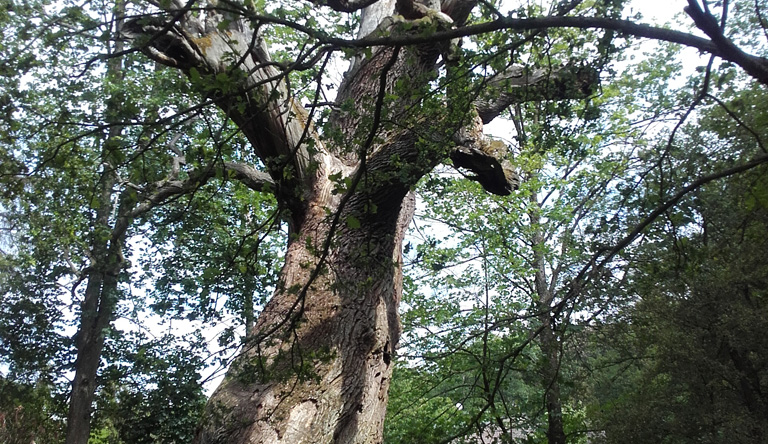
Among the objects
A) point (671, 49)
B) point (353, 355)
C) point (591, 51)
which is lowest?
point (353, 355)

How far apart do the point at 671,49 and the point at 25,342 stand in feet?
50.6

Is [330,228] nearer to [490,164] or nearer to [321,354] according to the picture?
[321,354]

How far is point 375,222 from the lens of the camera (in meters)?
4.59

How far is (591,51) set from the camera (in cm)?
388

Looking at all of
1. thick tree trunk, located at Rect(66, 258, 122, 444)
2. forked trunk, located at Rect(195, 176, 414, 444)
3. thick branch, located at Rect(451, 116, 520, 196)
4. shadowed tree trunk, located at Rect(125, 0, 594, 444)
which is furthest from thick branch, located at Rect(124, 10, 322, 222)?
thick tree trunk, located at Rect(66, 258, 122, 444)

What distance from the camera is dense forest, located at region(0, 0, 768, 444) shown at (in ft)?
9.55

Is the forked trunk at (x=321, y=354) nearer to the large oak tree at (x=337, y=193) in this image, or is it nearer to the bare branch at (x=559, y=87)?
the large oak tree at (x=337, y=193)

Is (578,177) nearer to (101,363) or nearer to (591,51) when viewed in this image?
(591,51)

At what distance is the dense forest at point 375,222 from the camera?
2912 millimetres

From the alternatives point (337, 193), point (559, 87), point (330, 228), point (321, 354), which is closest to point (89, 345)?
point (321, 354)

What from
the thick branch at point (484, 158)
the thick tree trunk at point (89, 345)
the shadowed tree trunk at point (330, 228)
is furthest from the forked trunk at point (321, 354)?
the thick tree trunk at point (89, 345)

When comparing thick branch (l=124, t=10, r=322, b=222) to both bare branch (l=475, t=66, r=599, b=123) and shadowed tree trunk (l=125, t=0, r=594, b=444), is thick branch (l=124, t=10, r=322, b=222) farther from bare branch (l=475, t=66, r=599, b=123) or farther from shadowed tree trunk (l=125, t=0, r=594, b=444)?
bare branch (l=475, t=66, r=599, b=123)

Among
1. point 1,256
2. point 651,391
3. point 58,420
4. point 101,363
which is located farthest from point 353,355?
point 1,256

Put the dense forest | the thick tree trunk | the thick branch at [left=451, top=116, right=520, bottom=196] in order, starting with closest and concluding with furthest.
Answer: the dense forest → the thick branch at [left=451, top=116, right=520, bottom=196] → the thick tree trunk
